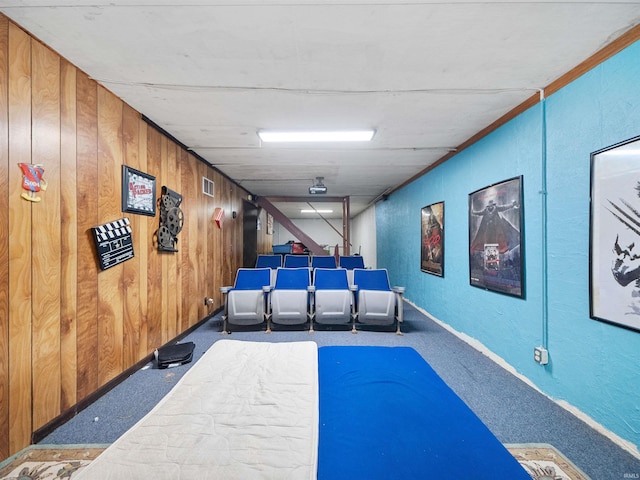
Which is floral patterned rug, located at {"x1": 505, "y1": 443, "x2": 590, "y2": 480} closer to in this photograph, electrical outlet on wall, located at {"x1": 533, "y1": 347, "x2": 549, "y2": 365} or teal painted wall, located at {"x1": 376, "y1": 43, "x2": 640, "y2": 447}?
teal painted wall, located at {"x1": 376, "y1": 43, "x2": 640, "y2": 447}

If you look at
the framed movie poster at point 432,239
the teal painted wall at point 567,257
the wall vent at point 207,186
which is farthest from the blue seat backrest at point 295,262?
the teal painted wall at point 567,257

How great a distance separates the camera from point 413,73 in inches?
79.5

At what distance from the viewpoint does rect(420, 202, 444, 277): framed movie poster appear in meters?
3.94

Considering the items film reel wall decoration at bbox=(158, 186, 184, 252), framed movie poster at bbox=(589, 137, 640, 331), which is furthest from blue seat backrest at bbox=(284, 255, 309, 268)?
framed movie poster at bbox=(589, 137, 640, 331)

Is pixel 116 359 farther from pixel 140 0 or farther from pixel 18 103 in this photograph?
pixel 140 0

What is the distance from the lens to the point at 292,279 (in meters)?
4.03

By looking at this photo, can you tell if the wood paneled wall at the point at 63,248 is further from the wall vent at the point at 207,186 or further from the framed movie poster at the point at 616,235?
the framed movie poster at the point at 616,235

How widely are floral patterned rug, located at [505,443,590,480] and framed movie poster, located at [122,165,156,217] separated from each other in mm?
3621

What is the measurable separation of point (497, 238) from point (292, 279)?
2.79 m

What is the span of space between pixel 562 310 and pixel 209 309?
450 centimetres

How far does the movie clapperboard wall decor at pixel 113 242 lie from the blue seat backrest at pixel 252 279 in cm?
176

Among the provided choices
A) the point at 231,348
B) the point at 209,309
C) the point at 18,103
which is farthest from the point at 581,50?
the point at 209,309

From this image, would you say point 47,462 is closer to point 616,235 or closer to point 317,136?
point 317,136

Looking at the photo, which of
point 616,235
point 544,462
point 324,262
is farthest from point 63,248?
point 324,262
